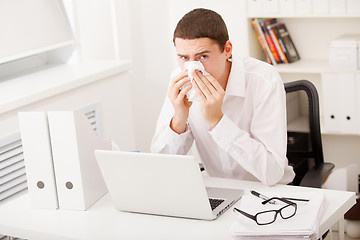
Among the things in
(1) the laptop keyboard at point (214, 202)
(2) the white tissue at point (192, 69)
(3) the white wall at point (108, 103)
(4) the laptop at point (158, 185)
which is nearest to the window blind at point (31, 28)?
(3) the white wall at point (108, 103)

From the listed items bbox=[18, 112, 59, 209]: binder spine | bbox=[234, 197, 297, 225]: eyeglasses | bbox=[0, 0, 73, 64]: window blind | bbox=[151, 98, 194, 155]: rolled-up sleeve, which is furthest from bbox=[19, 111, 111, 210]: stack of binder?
bbox=[0, 0, 73, 64]: window blind

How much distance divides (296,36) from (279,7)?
0.32 meters

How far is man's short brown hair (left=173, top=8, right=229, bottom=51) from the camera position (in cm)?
212

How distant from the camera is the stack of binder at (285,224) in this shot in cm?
163

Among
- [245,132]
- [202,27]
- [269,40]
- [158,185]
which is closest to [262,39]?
[269,40]

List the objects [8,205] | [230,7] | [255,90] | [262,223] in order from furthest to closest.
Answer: [230,7], [255,90], [8,205], [262,223]

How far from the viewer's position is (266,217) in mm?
1725

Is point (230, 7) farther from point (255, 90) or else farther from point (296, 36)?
point (255, 90)

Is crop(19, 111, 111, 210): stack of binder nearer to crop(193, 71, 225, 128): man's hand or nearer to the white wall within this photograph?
crop(193, 71, 225, 128): man's hand

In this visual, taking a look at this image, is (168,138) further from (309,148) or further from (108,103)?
(108,103)

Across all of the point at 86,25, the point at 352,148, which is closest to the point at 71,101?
the point at 86,25

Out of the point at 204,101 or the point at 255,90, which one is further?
the point at 255,90

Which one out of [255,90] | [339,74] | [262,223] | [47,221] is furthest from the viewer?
[339,74]

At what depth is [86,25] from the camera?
3816 millimetres
